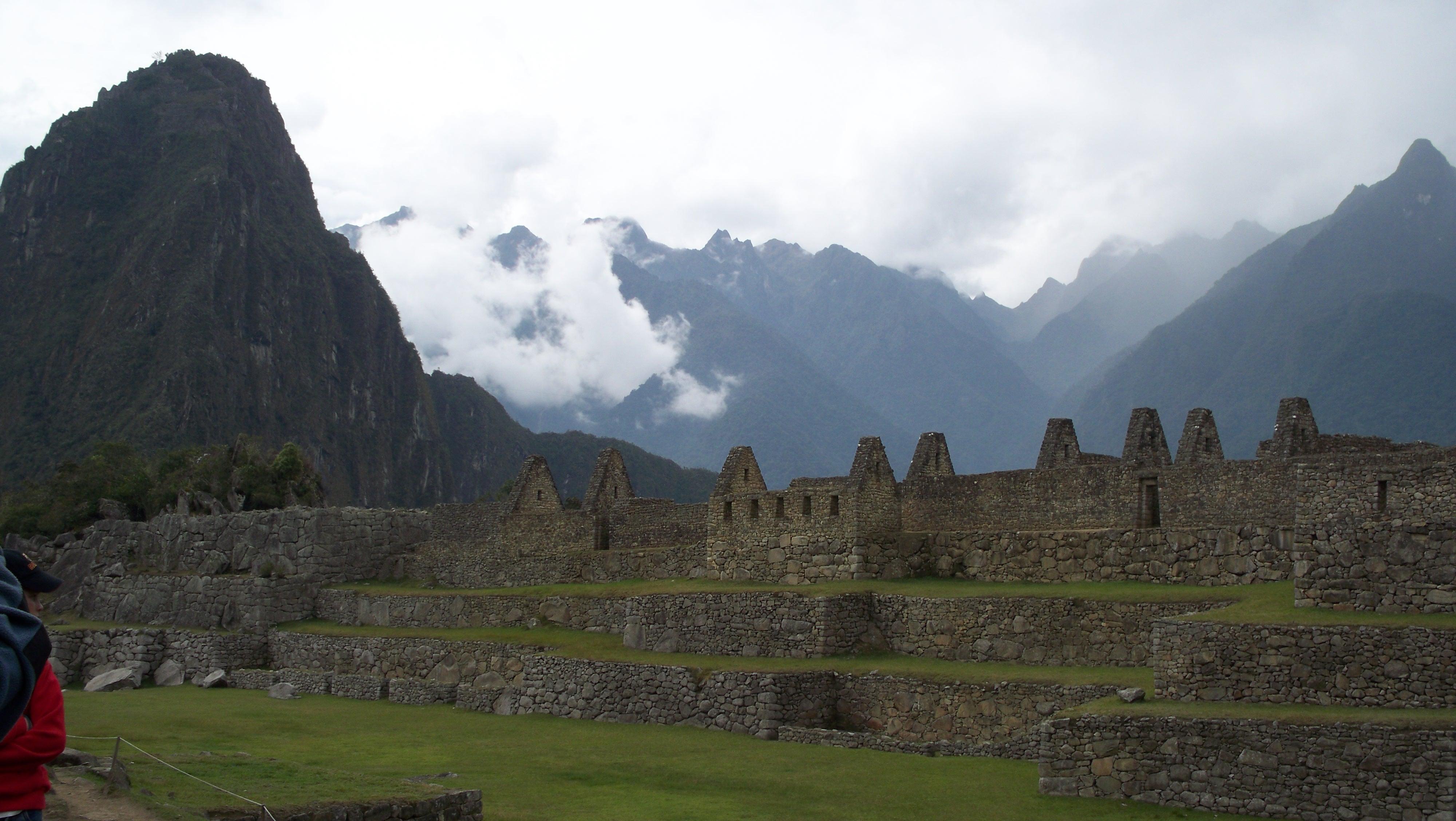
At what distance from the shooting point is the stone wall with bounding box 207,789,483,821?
478 inches

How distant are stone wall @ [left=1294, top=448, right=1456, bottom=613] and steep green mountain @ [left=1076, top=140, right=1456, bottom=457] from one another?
34041 mm

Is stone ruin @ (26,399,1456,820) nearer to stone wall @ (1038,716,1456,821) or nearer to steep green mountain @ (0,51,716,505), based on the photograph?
stone wall @ (1038,716,1456,821)

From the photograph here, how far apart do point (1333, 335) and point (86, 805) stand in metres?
59.0

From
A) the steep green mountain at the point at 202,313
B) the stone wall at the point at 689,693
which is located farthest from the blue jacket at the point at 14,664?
the steep green mountain at the point at 202,313

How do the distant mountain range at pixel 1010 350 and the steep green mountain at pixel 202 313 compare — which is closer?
the distant mountain range at pixel 1010 350

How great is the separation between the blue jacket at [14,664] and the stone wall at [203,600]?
31417mm

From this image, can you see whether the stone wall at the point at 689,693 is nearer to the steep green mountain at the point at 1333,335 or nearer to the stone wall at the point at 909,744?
the stone wall at the point at 909,744

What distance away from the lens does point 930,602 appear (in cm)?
2269

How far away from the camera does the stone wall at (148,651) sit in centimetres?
3325

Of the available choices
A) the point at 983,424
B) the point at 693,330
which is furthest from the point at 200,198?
the point at 983,424

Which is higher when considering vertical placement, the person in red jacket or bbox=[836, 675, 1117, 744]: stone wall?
the person in red jacket

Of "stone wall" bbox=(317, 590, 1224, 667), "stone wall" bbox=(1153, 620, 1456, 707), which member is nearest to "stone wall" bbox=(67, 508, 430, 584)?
"stone wall" bbox=(317, 590, 1224, 667)

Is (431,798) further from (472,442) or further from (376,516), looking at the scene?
(472,442)

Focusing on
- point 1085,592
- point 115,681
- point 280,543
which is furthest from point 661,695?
point 280,543
